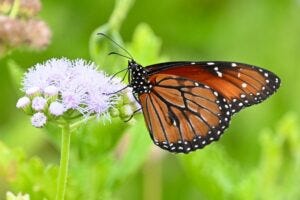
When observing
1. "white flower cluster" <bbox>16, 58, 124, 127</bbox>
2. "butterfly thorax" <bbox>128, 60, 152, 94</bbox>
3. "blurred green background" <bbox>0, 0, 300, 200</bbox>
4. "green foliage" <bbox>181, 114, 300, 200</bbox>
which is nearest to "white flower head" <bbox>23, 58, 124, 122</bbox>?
"white flower cluster" <bbox>16, 58, 124, 127</bbox>

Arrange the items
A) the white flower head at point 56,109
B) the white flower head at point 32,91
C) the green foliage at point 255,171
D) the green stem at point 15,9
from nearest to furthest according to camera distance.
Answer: the white flower head at point 56,109 → the white flower head at point 32,91 → the green stem at point 15,9 → the green foliage at point 255,171

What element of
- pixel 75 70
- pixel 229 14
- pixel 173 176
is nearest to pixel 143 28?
pixel 75 70

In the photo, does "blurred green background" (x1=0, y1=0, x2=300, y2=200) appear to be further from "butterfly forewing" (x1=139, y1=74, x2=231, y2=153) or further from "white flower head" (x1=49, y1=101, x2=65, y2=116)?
"white flower head" (x1=49, y1=101, x2=65, y2=116)

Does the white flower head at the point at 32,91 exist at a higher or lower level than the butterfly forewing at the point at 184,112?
lower

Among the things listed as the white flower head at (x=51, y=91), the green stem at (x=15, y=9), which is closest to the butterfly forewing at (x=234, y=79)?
the green stem at (x=15, y=9)

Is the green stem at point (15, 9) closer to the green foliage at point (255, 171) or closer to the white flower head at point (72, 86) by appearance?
the white flower head at point (72, 86)

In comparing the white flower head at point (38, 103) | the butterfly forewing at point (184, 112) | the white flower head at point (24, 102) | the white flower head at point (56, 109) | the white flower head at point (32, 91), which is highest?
the butterfly forewing at point (184, 112)

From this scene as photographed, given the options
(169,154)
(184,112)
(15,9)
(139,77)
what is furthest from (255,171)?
(169,154)

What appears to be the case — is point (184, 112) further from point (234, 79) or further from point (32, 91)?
point (32, 91)
